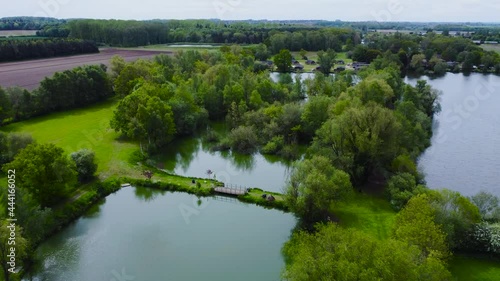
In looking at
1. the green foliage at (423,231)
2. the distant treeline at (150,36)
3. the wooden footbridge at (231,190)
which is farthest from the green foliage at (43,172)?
the distant treeline at (150,36)

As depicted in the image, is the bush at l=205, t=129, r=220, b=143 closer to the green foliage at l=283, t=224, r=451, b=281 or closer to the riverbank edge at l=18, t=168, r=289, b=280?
the riverbank edge at l=18, t=168, r=289, b=280

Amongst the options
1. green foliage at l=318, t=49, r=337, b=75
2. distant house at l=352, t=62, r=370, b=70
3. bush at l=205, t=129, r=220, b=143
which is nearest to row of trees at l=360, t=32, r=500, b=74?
distant house at l=352, t=62, r=370, b=70

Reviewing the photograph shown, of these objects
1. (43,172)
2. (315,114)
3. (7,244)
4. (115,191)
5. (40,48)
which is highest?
(40,48)

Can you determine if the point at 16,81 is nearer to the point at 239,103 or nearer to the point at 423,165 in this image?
the point at 239,103

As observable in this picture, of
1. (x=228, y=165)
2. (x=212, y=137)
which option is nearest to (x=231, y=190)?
(x=228, y=165)

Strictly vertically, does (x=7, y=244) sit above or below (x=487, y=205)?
above

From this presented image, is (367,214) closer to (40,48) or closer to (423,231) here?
(423,231)

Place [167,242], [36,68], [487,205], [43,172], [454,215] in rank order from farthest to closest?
[36,68] → [43,172] → [167,242] → [487,205] → [454,215]
